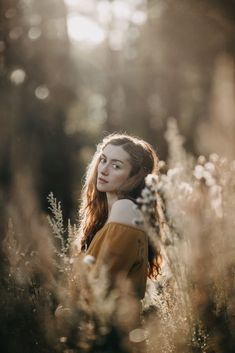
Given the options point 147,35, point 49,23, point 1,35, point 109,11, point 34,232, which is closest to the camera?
point 34,232

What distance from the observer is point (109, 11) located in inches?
508

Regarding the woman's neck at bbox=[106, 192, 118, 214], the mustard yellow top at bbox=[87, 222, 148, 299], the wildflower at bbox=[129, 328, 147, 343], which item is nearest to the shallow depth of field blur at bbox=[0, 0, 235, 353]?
the wildflower at bbox=[129, 328, 147, 343]

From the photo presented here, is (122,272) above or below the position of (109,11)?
below

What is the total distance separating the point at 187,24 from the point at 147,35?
1653 millimetres

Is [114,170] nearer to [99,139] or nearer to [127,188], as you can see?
[127,188]

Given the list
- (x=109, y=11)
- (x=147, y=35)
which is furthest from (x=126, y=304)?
(x=147, y=35)

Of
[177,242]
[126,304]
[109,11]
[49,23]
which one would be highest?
[109,11]

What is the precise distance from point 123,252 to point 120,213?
0.18m

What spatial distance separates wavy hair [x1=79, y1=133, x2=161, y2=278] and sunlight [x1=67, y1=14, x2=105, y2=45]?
7.92 meters

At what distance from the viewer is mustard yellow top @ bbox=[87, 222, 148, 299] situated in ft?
6.97

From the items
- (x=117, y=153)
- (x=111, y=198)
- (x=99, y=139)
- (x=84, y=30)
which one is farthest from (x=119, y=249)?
(x=84, y=30)

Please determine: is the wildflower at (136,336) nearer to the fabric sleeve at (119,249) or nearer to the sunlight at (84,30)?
the fabric sleeve at (119,249)

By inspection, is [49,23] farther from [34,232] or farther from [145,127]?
[34,232]

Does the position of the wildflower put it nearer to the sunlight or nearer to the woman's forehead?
the woman's forehead
